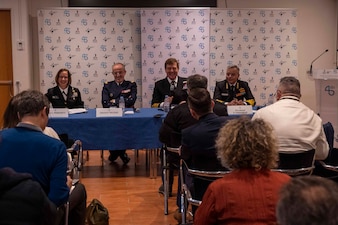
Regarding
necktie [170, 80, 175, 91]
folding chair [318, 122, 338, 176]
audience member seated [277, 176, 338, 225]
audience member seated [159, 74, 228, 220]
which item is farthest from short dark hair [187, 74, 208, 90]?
audience member seated [277, 176, 338, 225]

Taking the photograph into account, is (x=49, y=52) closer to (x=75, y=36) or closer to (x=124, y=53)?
(x=75, y=36)

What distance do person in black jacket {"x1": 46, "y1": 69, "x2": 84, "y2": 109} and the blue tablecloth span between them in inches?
31.5

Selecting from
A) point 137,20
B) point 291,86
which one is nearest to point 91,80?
point 137,20

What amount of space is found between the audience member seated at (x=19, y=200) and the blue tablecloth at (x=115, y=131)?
3221mm

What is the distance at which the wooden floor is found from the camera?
156 inches

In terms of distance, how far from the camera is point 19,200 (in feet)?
5.26

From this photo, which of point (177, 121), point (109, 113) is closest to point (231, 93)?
point (109, 113)

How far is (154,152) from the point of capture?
5094mm

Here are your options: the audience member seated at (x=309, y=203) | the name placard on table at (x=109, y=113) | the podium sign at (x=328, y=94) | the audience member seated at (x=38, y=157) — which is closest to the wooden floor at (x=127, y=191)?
the name placard on table at (x=109, y=113)

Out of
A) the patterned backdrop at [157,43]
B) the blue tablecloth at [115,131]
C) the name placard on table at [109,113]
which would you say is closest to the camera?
the blue tablecloth at [115,131]

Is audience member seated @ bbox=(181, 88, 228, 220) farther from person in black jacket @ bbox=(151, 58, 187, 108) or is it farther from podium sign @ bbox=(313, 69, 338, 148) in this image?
podium sign @ bbox=(313, 69, 338, 148)

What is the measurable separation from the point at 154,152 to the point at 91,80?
2.61m

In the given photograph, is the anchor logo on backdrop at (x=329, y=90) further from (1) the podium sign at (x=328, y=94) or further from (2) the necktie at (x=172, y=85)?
(2) the necktie at (x=172, y=85)

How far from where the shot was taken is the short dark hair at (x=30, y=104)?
96.8 inches
